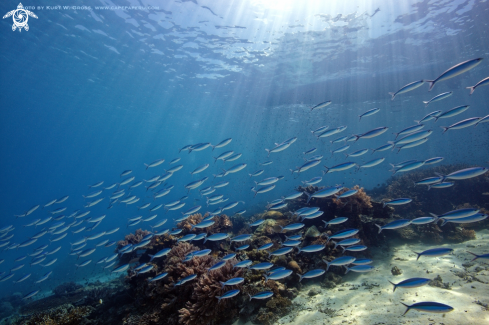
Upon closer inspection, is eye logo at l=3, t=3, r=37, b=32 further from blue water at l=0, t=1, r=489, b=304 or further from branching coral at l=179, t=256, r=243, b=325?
branching coral at l=179, t=256, r=243, b=325

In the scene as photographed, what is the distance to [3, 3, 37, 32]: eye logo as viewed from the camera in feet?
62.1

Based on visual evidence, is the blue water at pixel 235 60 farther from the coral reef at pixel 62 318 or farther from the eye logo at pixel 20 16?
the coral reef at pixel 62 318

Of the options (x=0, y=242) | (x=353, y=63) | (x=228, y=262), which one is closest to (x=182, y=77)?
(x=353, y=63)

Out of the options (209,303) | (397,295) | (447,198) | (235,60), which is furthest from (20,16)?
(447,198)

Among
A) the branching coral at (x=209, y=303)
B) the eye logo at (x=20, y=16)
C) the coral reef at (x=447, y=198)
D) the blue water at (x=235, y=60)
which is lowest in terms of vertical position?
the coral reef at (x=447, y=198)

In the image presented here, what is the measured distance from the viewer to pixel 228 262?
575cm

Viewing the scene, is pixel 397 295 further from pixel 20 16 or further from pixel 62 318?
pixel 20 16

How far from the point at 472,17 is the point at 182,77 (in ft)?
111

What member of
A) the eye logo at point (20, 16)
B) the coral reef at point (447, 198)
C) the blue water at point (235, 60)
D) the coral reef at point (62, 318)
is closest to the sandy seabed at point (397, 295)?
the coral reef at point (447, 198)

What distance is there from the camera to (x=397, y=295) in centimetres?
Answer: 484

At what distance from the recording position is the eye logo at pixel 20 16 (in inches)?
746

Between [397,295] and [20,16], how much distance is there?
33661 millimetres

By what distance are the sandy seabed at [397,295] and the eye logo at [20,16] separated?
31.0m

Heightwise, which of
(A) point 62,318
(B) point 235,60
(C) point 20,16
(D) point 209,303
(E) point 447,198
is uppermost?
(C) point 20,16
